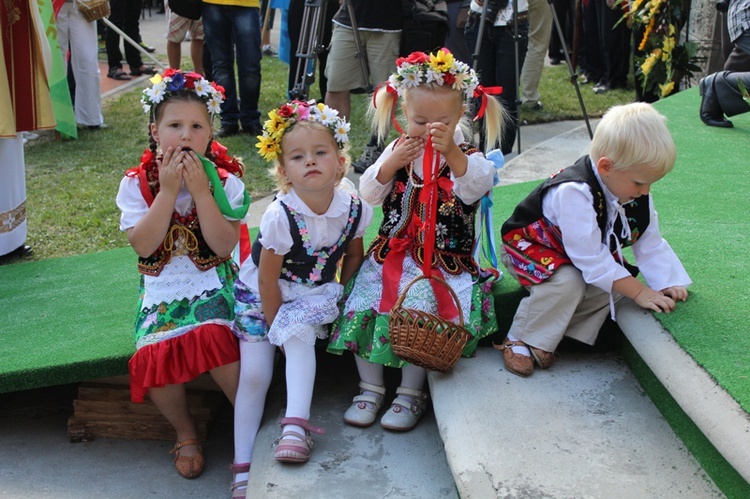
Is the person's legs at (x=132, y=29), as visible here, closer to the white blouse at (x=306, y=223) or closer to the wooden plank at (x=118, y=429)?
the wooden plank at (x=118, y=429)

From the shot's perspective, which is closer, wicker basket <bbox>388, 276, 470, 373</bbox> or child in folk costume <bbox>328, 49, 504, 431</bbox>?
wicker basket <bbox>388, 276, 470, 373</bbox>

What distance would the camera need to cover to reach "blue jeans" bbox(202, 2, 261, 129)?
6.96 meters

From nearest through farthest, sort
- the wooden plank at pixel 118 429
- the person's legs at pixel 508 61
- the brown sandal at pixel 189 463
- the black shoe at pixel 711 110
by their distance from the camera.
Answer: the brown sandal at pixel 189 463
the wooden plank at pixel 118 429
the black shoe at pixel 711 110
the person's legs at pixel 508 61

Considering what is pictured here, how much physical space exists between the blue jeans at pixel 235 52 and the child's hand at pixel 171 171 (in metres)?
4.27

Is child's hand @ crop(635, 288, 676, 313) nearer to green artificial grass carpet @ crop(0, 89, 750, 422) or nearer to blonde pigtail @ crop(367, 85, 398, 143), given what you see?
green artificial grass carpet @ crop(0, 89, 750, 422)

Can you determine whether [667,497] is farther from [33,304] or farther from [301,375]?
[33,304]

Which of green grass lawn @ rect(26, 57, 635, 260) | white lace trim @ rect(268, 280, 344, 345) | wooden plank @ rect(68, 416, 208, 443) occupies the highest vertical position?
white lace trim @ rect(268, 280, 344, 345)

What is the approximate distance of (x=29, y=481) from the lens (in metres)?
3.05

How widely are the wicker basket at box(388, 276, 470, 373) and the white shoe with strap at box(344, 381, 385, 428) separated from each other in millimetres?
290

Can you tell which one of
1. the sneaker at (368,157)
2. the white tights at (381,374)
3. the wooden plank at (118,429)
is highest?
the white tights at (381,374)

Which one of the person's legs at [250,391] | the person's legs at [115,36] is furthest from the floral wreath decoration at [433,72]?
the person's legs at [115,36]

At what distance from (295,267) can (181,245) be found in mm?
409

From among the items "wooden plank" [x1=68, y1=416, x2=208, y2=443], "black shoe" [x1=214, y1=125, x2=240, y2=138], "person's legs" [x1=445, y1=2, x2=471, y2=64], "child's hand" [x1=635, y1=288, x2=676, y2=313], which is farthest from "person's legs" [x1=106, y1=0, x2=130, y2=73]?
"child's hand" [x1=635, y1=288, x2=676, y2=313]

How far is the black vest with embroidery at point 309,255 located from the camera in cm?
288
